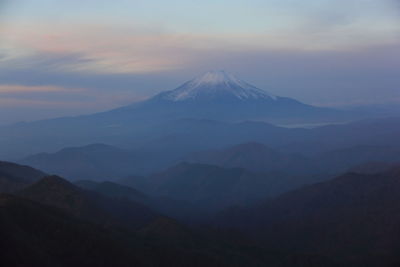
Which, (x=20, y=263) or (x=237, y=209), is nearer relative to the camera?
(x=20, y=263)

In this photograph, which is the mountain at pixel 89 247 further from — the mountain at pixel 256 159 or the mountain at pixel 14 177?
the mountain at pixel 256 159

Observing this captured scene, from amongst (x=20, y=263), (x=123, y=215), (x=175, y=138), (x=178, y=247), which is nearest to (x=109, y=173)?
(x=175, y=138)

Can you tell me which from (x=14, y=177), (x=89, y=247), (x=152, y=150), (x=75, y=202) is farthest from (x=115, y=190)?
(x=152, y=150)

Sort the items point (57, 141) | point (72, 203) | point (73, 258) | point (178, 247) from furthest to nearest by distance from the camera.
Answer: point (57, 141) → point (72, 203) → point (178, 247) → point (73, 258)

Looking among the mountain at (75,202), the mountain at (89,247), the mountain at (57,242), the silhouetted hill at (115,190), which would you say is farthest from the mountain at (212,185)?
the mountain at (57,242)

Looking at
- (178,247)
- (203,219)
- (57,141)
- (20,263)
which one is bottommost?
(57,141)

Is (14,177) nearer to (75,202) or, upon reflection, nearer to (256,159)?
(75,202)

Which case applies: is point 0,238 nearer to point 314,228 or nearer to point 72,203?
point 72,203
